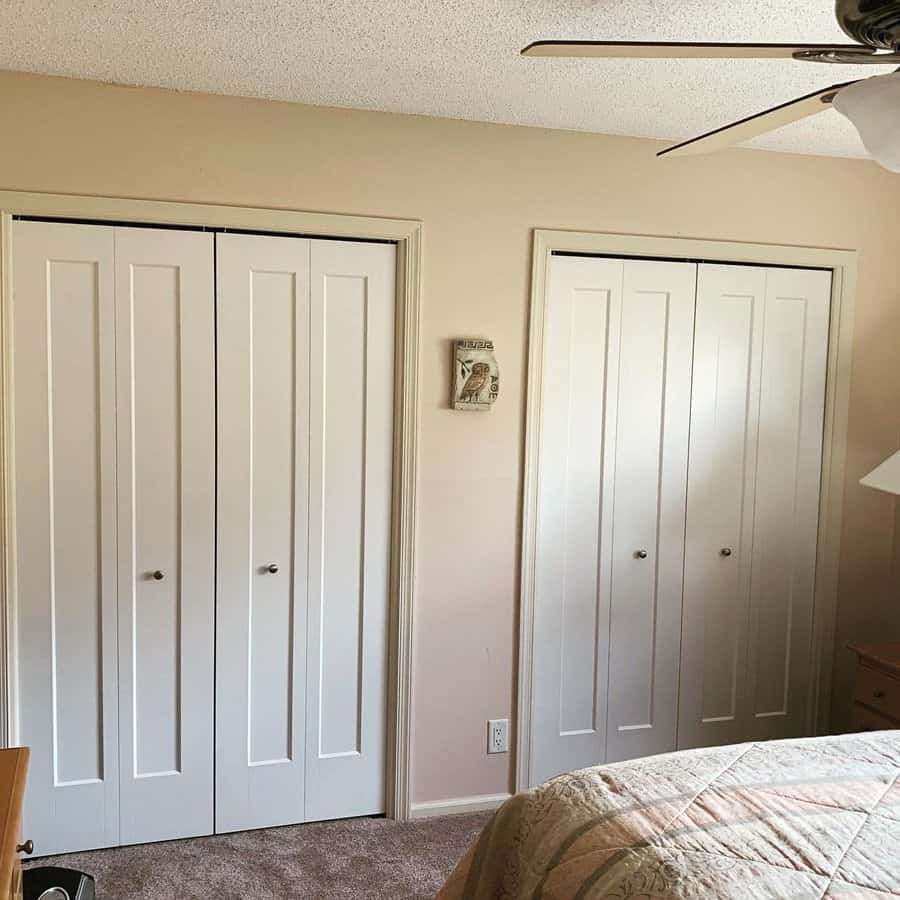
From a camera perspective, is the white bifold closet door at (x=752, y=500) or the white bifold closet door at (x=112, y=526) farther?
the white bifold closet door at (x=752, y=500)

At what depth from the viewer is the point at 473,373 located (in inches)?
119

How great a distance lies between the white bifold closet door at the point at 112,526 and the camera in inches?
106

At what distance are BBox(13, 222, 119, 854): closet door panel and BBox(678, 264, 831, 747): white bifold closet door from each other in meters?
2.02

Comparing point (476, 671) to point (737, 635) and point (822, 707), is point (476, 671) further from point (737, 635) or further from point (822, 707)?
point (822, 707)

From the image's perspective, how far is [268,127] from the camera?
2799 mm

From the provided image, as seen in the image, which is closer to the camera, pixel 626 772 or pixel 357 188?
pixel 626 772

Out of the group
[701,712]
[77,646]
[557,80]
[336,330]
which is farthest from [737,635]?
[77,646]

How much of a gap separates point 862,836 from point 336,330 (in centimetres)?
202

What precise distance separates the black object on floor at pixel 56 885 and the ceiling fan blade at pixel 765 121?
2.11 metres

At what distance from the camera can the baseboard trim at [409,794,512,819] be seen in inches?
123

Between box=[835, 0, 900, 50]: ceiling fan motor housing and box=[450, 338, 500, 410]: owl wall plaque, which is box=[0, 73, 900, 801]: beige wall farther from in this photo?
box=[835, 0, 900, 50]: ceiling fan motor housing

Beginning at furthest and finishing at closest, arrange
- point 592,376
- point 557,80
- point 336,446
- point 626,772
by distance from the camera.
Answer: point 592,376 → point 336,446 → point 557,80 → point 626,772

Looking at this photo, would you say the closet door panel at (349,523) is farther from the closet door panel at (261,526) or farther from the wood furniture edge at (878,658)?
the wood furniture edge at (878,658)

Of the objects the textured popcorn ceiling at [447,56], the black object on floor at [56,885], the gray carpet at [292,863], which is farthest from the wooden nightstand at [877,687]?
the black object on floor at [56,885]
